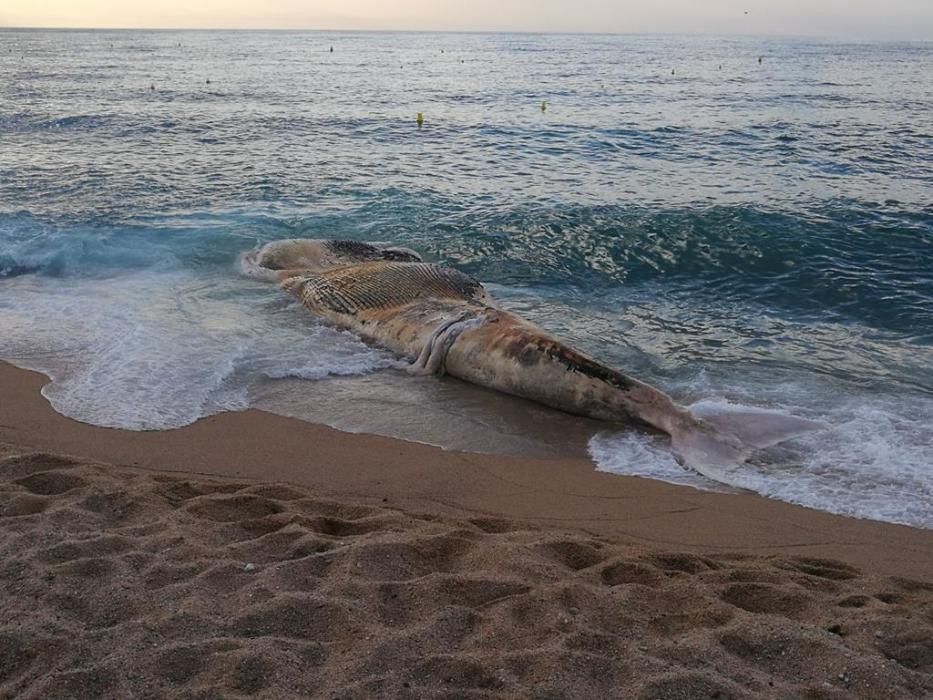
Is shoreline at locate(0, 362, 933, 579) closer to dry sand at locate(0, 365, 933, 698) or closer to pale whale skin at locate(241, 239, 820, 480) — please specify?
dry sand at locate(0, 365, 933, 698)

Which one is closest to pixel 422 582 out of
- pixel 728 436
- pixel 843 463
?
pixel 728 436

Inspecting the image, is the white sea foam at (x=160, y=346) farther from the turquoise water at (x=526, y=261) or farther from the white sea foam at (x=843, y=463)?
the white sea foam at (x=843, y=463)

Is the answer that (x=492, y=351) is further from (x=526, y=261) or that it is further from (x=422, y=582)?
(x=526, y=261)

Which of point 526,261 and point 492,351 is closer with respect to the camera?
point 492,351

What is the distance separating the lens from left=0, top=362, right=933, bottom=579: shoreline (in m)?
4.81

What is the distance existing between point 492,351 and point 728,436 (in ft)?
7.16

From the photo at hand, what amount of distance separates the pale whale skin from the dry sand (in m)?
0.88

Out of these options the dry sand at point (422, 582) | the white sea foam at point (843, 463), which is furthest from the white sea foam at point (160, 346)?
the white sea foam at point (843, 463)

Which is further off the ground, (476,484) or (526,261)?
(526,261)

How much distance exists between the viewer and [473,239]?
12.6m

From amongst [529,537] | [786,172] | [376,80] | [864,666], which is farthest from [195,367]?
[376,80]

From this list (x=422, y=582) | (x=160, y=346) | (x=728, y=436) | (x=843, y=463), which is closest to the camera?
(x=422, y=582)

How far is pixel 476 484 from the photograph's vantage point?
550 cm

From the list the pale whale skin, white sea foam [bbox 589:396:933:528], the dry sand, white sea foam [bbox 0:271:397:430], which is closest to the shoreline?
the dry sand
